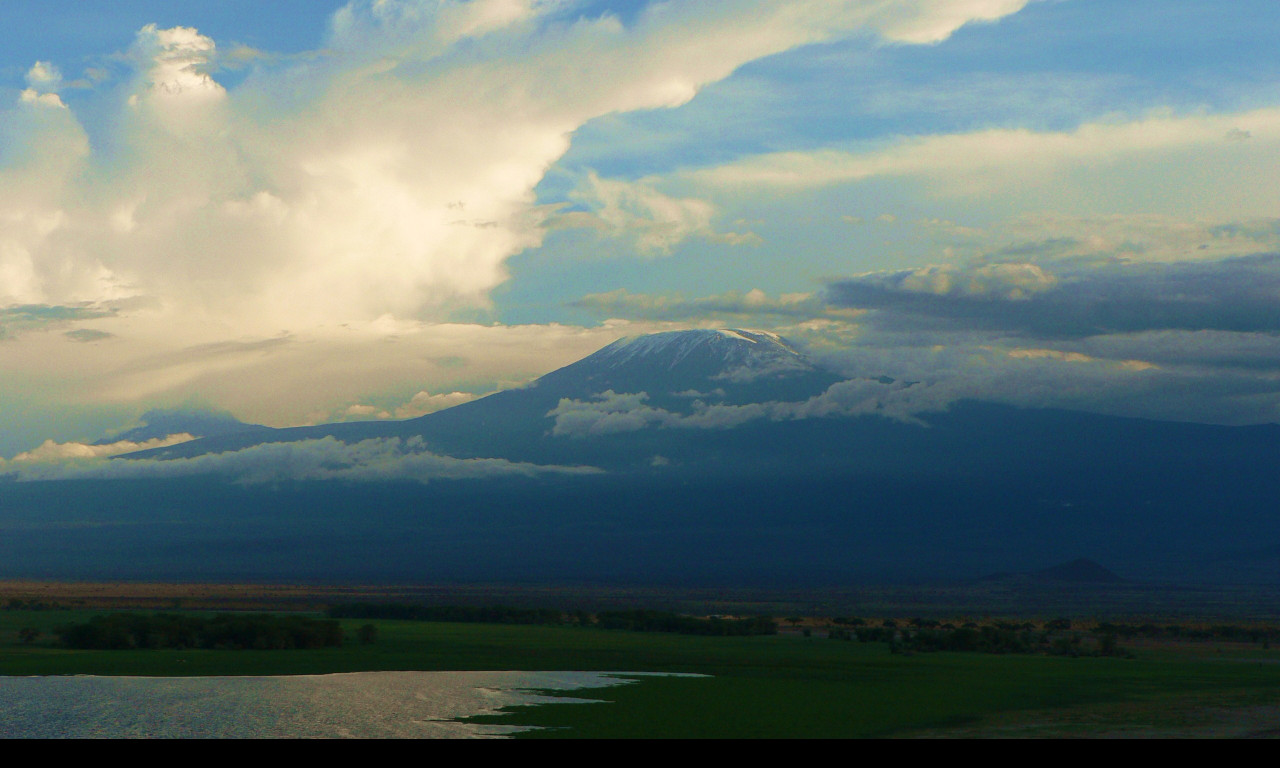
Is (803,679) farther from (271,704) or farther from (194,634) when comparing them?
(194,634)

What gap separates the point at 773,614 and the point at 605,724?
86.0 metres

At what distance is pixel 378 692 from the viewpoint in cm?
4691

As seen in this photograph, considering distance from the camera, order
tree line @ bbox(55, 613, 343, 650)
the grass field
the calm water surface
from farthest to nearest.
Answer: tree line @ bbox(55, 613, 343, 650) < the grass field < the calm water surface

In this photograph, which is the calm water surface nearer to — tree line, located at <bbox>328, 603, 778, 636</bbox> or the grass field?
the grass field

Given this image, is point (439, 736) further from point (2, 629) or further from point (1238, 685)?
point (2, 629)

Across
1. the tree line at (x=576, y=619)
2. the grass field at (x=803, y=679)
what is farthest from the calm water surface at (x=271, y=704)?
the tree line at (x=576, y=619)

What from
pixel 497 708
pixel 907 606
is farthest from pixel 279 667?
pixel 907 606

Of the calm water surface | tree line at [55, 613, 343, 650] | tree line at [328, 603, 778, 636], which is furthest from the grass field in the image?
tree line at [328, 603, 778, 636]

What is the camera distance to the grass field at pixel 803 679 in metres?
39.8

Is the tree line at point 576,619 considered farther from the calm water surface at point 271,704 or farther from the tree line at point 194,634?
the calm water surface at point 271,704

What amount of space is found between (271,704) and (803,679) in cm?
2353

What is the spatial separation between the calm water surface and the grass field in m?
2.58

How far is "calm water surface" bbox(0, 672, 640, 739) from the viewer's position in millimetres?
36156
